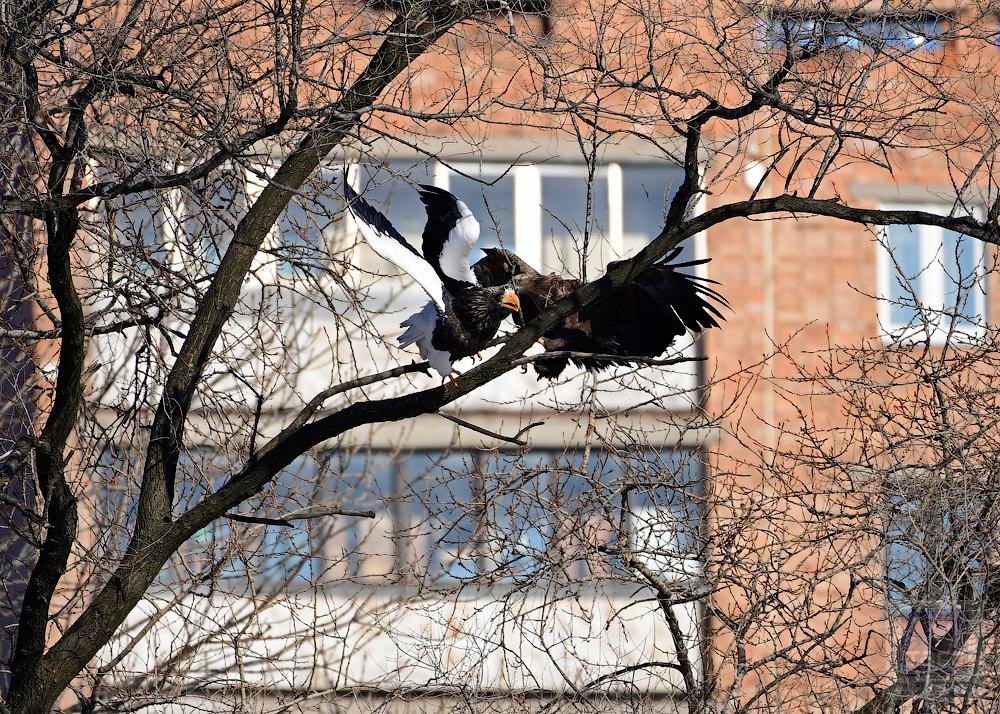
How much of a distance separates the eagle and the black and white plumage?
0.30 m

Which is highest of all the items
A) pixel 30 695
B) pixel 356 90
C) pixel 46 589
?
pixel 356 90

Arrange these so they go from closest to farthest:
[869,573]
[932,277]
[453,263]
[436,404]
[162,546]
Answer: [436,404], [162,546], [453,263], [869,573], [932,277]

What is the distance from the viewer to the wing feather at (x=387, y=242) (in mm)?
5328

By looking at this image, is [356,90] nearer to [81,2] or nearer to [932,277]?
[81,2]

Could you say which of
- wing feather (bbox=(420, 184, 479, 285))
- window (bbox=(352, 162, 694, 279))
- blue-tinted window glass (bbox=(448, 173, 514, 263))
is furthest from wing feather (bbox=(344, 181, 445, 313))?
window (bbox=(352, 162, 694, 279))

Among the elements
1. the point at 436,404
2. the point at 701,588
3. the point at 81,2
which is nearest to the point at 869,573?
the point at 701,588

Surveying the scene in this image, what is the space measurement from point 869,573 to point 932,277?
6.60 metres

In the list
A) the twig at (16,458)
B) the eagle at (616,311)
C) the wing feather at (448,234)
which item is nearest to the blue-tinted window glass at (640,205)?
the eagle at (616,311)

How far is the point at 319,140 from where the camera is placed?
5.25 meters

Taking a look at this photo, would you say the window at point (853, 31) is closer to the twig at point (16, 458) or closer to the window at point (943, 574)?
the window at point (943, 574)

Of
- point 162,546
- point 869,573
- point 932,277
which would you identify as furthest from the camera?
point 932,277

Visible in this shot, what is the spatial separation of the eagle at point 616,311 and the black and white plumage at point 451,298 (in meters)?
0.30

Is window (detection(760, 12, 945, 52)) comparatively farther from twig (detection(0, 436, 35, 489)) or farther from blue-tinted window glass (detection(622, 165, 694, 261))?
blue-tinted window glass (detection(622, 165, 694, 261))

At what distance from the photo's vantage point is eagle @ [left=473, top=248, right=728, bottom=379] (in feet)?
21.2
